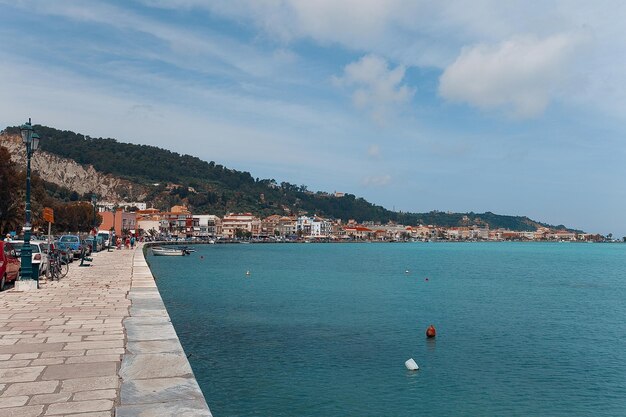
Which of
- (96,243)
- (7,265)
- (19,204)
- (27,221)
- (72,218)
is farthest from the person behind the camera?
(72,218)

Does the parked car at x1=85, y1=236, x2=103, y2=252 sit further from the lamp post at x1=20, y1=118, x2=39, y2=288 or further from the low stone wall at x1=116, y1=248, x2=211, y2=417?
the low stone wall at x1=116, y1=248, x2=211, y2=417

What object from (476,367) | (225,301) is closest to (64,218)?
(225,301)

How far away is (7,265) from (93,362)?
11528 millimetres

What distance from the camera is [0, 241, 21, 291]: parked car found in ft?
54.7

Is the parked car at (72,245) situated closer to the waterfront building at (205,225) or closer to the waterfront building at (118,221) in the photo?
the waterfront building at (118,221)

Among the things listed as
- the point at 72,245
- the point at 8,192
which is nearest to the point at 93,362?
the point at 72,245

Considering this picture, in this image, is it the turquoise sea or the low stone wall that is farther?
the turquoise sea

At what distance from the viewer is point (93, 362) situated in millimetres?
7680

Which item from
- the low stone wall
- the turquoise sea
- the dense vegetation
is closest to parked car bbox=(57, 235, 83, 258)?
the turquoise sea

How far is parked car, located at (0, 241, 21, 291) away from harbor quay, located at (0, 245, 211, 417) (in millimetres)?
2990

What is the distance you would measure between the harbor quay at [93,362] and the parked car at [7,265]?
299 centimetres

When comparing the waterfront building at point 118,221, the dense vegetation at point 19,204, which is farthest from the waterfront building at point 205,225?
the dense vegetation at point 19,204

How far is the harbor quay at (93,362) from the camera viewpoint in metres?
5.73

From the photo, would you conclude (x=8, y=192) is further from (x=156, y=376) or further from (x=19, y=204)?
(x=156, y=376)
